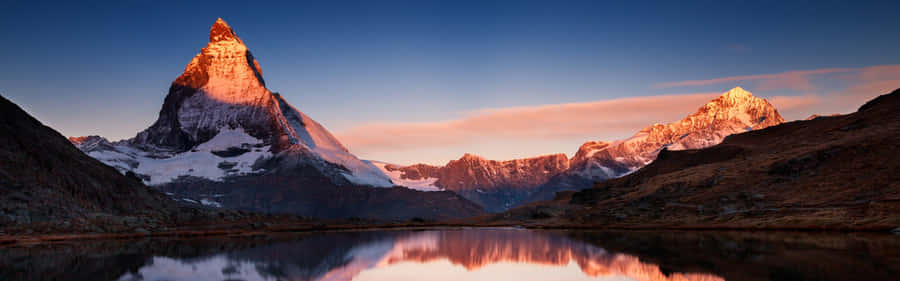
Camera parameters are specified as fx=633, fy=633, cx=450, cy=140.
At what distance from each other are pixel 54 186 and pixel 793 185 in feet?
407

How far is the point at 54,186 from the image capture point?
10788 cm

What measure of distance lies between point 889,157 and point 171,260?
10046cm

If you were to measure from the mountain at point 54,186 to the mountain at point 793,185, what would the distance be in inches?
3711

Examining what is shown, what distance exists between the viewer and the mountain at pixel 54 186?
96312 mm

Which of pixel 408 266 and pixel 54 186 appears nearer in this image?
pixel 408 266

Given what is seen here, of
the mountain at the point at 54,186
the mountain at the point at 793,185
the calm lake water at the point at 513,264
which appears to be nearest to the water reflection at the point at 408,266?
the calm lake water at the point at 513,264

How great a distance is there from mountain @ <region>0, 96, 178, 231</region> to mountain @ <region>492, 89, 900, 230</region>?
309 feet

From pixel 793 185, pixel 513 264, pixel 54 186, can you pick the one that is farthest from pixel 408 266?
pixel 54 186

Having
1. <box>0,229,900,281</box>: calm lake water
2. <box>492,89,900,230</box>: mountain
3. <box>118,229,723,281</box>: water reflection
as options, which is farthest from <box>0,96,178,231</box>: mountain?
<box>492,89,900,230</box>: mountain

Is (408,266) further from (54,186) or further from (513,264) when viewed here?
(54,186)

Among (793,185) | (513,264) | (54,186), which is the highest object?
(54,186)

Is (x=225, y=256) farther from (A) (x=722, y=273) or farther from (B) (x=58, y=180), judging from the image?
(B) (x=58, y=180)

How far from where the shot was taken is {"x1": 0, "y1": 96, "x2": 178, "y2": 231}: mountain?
96.3m

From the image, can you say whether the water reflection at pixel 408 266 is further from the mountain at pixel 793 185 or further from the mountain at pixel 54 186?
the mountain at pixel 54 186
